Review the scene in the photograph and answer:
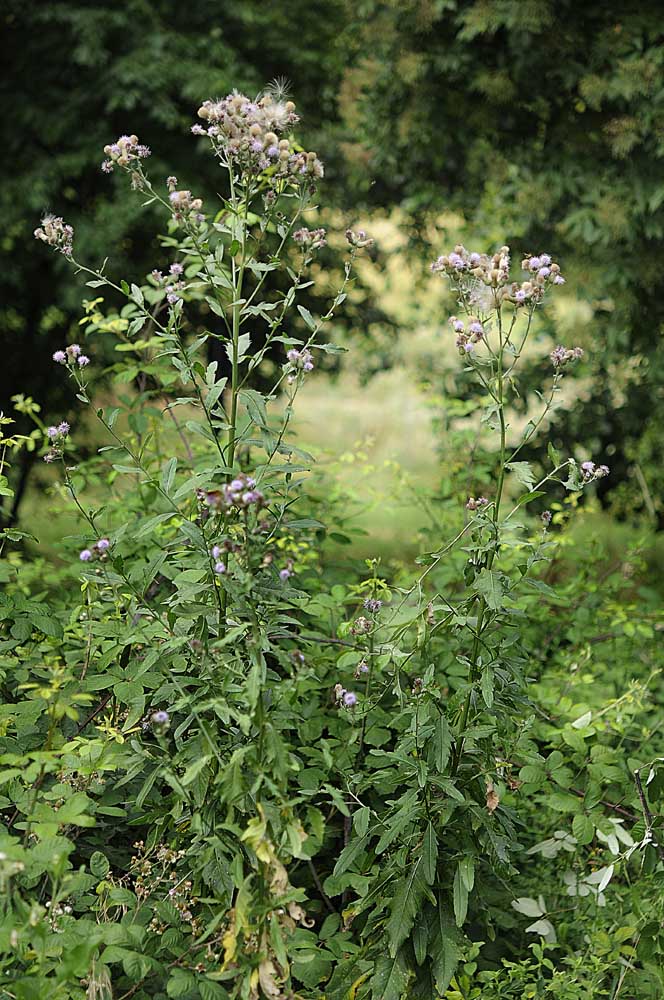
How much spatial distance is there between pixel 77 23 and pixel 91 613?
3.75 meters

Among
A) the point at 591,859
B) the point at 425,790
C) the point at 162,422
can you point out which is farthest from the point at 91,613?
the point at 591,859

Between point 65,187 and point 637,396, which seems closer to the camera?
point 637,396

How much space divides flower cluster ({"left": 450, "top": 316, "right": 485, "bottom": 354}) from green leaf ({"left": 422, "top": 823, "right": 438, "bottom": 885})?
97 centimetres

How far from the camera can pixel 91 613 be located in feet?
7.80

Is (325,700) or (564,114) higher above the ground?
(564,114)

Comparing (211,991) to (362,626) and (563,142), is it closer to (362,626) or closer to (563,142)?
(362,626)

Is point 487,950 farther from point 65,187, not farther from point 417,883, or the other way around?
point 65,187

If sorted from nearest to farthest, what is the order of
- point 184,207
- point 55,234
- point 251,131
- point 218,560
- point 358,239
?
point 218,560, point 251,131, point 184,207, point 55,234, point 358,239

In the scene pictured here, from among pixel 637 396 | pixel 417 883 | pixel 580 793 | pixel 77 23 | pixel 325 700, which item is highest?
pixel 77 23

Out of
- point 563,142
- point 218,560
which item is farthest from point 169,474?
point 563,142

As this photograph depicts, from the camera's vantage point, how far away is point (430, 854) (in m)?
2.00

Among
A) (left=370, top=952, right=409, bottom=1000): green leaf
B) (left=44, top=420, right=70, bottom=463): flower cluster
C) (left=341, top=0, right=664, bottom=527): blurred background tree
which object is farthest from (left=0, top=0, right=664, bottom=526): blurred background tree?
(left=370, top=952, right=409, bottom=1000): green leaf

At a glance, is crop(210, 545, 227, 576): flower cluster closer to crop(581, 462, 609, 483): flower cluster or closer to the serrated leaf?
crop(581, 462, 609, 483): flower cluster

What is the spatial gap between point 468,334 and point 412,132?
3171 millimetres
